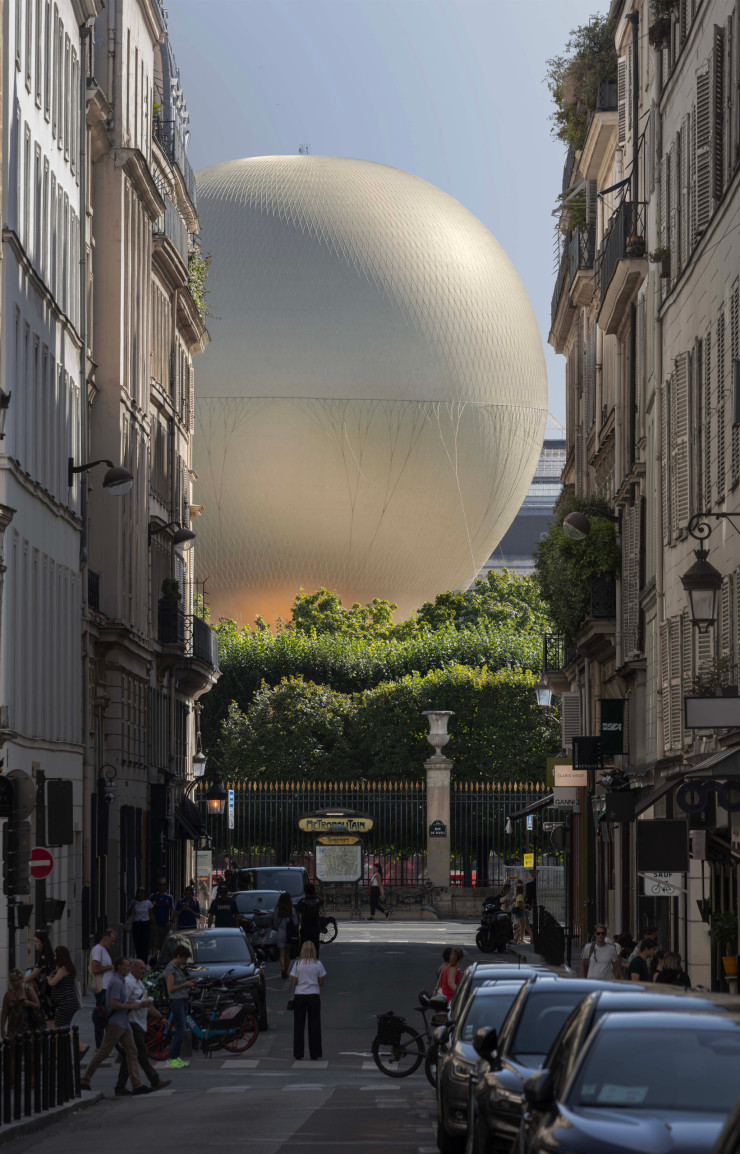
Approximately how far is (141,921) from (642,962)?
18330mm

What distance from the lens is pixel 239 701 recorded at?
292 ft

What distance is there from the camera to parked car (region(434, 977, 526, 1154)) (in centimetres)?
1570

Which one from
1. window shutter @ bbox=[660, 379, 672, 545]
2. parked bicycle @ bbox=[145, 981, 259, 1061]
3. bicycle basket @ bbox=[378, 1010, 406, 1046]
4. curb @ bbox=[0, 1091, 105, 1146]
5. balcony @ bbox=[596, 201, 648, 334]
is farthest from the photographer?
balcony @ bbox=[596, 201, 648, 334]

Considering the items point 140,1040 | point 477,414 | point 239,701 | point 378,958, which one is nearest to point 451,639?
point 239,701

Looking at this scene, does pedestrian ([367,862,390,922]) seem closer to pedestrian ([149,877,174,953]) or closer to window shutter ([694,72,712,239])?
pedestrian ([149,877,174,953])

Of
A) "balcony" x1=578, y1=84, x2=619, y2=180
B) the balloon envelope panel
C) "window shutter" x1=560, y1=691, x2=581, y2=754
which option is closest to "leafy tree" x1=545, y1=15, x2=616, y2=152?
"balcony" x1=578, y1=84, x2=619, y2=180

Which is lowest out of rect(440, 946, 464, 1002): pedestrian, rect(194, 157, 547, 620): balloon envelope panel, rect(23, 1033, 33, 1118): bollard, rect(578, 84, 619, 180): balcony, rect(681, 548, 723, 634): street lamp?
rect(23, 1033, 33, 1118): bollard

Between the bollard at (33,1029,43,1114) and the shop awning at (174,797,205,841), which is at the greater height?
the shop awning at (174,797,205,841)

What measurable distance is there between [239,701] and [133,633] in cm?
4475

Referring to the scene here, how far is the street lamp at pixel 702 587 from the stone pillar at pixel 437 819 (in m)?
40.0

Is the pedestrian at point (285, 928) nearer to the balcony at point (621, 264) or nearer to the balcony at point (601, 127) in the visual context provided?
the balcony at point (621, 264)

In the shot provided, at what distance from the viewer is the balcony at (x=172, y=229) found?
51.4 meters

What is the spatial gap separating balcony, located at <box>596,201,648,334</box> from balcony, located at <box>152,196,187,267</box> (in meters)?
12.8

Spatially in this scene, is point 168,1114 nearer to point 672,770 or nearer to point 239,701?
point 672,770
